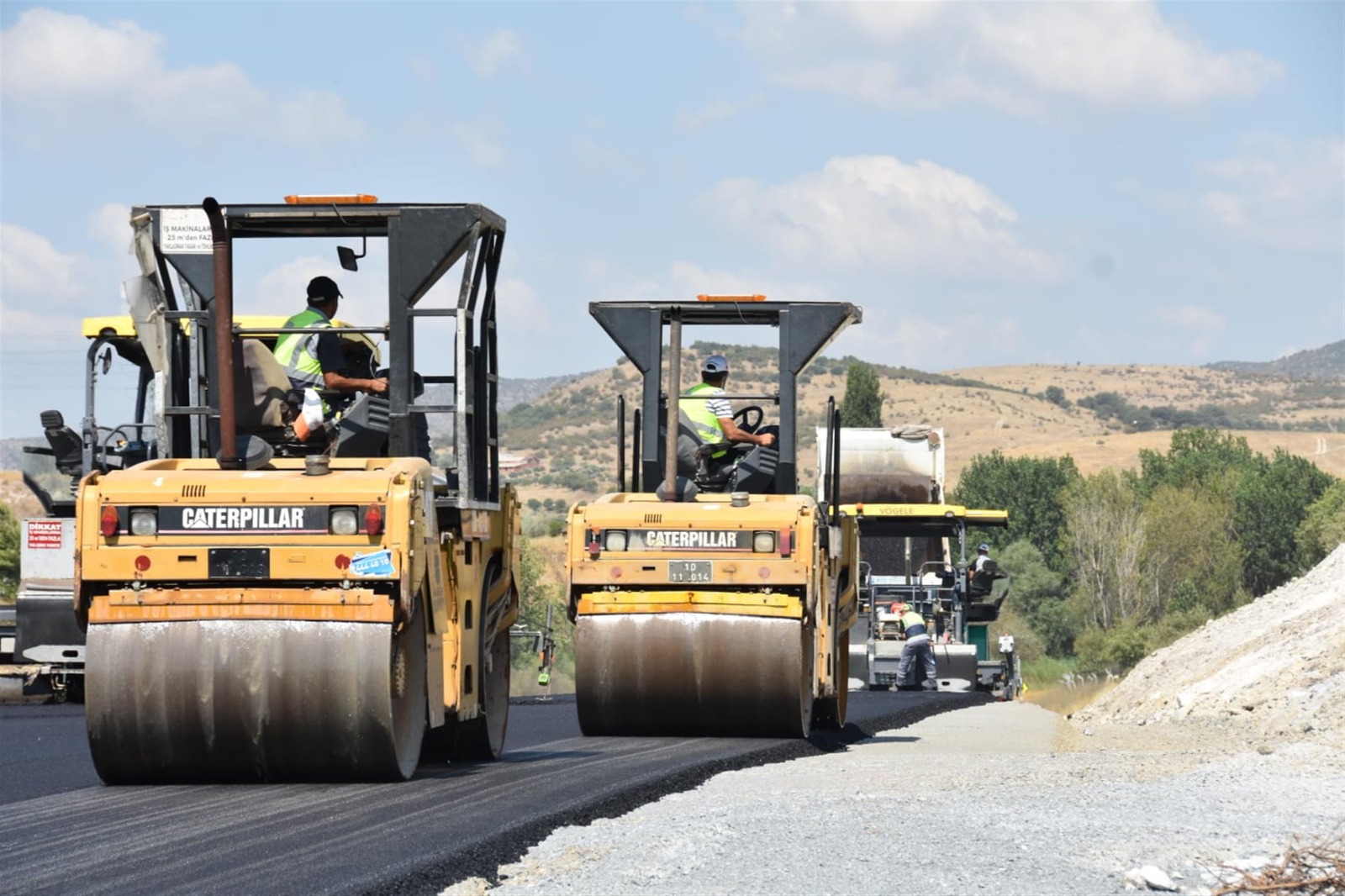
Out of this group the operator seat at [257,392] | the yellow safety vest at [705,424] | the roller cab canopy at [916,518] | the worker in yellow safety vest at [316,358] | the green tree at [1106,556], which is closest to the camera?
the operator seat at [257,392]

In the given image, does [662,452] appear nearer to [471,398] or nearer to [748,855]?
[471,398]

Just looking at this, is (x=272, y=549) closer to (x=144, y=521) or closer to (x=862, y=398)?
(x=144, y=521)

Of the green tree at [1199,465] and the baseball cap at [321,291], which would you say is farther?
the green tree at [1199,465]

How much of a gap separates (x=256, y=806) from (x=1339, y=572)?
16309mm

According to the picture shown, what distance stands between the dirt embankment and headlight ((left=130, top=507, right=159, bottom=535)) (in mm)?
7159

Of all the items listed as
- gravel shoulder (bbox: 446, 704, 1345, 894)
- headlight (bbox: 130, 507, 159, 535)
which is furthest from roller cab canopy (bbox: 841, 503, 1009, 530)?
headlight (bbox: 130, 507, 159, 535)

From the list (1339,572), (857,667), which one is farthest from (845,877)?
(857,667)

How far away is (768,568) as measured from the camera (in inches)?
447

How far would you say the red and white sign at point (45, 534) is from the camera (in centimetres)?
1836

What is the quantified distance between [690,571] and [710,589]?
162mm

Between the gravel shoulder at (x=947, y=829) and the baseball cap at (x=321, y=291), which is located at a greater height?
the baseball cap at (x=321, y=291)

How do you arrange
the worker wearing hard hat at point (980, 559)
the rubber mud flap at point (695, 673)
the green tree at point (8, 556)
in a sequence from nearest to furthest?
the rubber mud flap at point (695, 673), the worker wearing hard hat at point (980, 559), the green tree at point (8, 556)

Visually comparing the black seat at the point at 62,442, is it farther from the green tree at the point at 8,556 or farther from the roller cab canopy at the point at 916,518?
the green tree at the point at 8,556

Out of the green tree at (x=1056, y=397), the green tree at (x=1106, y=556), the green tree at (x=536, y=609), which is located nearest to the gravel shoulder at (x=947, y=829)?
the green tree at (x=536, y=609)
